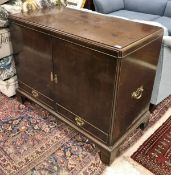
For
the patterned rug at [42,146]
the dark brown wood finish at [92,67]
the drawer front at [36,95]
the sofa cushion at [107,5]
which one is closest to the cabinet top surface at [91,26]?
the dark brown wood finish at [92,67]

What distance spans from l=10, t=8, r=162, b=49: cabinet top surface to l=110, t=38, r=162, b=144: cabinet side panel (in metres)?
0.08

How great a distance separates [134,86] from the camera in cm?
118

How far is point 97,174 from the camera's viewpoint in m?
1.23

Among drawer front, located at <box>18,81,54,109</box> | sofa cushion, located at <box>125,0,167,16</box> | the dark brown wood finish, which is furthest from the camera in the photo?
sofa cushion, located at <box>125,0,167,16</box>

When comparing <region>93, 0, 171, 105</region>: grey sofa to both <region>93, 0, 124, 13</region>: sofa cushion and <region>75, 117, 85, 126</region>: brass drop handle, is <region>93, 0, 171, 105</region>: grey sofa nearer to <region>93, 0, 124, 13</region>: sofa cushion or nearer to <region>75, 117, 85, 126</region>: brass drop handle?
<region>93, 0, 124, 13</region>: sofa cushion

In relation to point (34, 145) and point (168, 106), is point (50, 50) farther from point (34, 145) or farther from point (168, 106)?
point (168, 106)

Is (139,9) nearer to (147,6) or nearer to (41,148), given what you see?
(147,6)

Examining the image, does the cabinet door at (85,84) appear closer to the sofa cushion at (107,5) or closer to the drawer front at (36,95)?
the drawer front at (36,95)

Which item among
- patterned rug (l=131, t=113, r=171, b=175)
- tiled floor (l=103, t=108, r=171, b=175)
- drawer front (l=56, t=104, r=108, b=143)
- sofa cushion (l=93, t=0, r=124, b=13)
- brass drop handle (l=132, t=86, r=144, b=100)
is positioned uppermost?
sofa cushion (l=93, t=0, r=124, b=13)

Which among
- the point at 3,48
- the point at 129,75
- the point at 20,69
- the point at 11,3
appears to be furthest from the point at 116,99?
the point at 11,3

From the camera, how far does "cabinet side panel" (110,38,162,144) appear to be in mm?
1069

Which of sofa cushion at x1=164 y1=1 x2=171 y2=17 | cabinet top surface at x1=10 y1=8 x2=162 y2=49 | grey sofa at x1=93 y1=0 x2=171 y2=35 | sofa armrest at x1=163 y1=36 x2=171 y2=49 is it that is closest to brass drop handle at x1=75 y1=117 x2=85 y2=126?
cabinet top surface at x1=10 y1=8 x2=162 y2=49

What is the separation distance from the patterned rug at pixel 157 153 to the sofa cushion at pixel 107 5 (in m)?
2.26

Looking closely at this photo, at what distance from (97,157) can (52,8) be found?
1125mm
